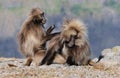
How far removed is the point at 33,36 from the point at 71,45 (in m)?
2.02

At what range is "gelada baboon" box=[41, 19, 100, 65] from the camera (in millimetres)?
14320

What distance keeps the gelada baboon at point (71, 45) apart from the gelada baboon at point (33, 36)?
0.88 m

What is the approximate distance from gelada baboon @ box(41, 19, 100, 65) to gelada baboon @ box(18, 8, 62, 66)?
877mm

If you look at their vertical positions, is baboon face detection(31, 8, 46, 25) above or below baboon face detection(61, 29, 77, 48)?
above

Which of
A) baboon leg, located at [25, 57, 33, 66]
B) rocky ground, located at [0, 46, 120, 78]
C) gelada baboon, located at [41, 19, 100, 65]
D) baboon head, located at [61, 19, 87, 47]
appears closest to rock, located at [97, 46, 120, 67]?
rocky ground, located at [0, 46, 120, 78]

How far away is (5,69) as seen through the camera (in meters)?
14.0

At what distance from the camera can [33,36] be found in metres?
16.0

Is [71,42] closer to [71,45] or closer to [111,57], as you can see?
[71,45]

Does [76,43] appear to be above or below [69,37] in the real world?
below

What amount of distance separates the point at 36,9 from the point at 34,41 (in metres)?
1.13

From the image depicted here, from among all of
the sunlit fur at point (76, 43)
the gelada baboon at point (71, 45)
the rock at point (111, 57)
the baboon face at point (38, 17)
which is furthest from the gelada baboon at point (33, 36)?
the rock at point (111, 57)

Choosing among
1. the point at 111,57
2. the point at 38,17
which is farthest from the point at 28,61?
the point at 111,57

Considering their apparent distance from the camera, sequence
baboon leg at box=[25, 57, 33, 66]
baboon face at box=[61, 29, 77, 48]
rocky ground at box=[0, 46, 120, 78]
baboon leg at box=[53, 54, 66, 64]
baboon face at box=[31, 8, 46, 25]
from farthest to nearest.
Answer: baboon face at box=[31, 8, 46, 25]
baboon leg at box=[25, 57, 33, 66]
baboon leg at box=[53, 54, 66, 64]
baboon face at box=[61, 29, 77, 48]
rocky ground at box=[0, 46, 120, 78]

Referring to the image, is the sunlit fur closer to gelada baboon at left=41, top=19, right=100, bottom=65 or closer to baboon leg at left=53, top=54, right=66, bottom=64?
gelada baboon at left=41, top=19, right=100, bottom=65
